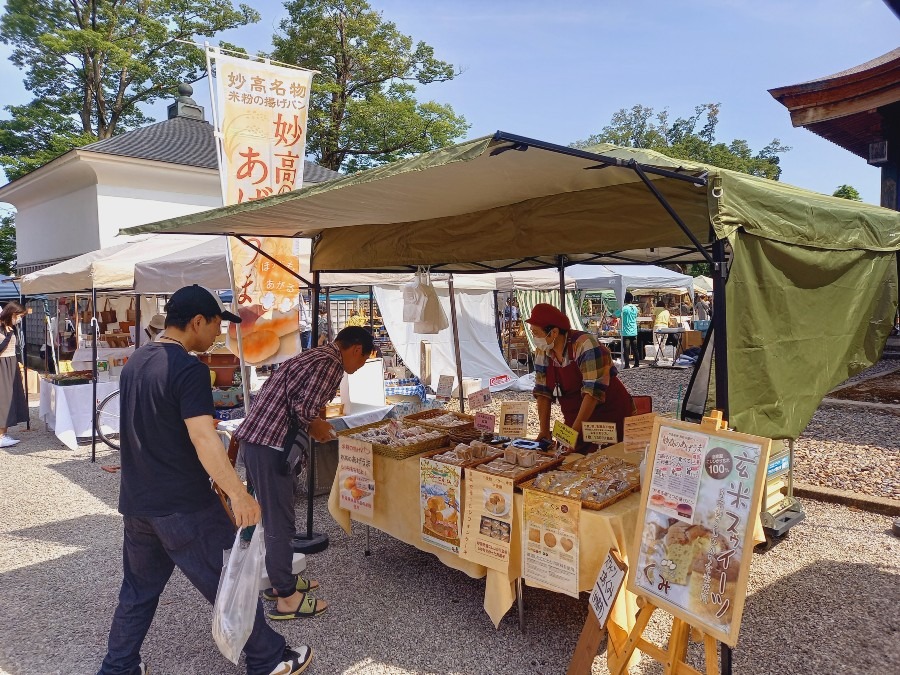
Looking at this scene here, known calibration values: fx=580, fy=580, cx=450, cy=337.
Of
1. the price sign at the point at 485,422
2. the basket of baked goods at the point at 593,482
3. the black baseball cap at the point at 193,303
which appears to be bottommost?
the basket of baked goods at the point at 593,482

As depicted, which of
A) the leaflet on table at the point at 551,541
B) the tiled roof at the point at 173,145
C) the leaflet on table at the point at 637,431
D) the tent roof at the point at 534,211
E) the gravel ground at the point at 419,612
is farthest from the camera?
the tiled roof at the point at 173,145

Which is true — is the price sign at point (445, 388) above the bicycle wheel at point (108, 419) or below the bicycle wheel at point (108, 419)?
above

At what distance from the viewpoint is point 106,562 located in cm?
412

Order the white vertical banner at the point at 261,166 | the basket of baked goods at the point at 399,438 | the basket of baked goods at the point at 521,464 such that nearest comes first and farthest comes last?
the basket of baked goods at the point at 521,464, the basket of baked goods at the point at 399,438, the white vertical banner at the point at 261,166

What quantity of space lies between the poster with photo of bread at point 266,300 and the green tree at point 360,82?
691 inches

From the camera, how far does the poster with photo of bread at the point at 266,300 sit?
5.34 metres

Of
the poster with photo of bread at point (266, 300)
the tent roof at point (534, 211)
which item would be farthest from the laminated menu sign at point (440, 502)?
the poster with photo of bread at point (266, 300)

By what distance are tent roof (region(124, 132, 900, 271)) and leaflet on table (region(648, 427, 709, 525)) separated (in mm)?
→ 898

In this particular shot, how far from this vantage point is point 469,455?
11.0 ft

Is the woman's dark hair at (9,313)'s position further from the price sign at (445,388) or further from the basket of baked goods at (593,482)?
the basket of baked goods at (593,482)

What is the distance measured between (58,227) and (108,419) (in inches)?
435

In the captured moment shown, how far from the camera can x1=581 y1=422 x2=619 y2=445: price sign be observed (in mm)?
3562

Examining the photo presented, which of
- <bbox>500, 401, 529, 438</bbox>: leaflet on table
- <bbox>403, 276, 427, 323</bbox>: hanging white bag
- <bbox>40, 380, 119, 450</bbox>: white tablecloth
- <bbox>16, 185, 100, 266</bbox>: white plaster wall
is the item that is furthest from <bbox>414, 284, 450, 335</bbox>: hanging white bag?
<bbox>16, 185, 100, 266</bbox>: white plaster wall

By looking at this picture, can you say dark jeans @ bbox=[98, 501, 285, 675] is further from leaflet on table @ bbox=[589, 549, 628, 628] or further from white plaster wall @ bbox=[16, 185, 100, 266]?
white plaster wall @ bbox=[16, 185, 100, 266]
